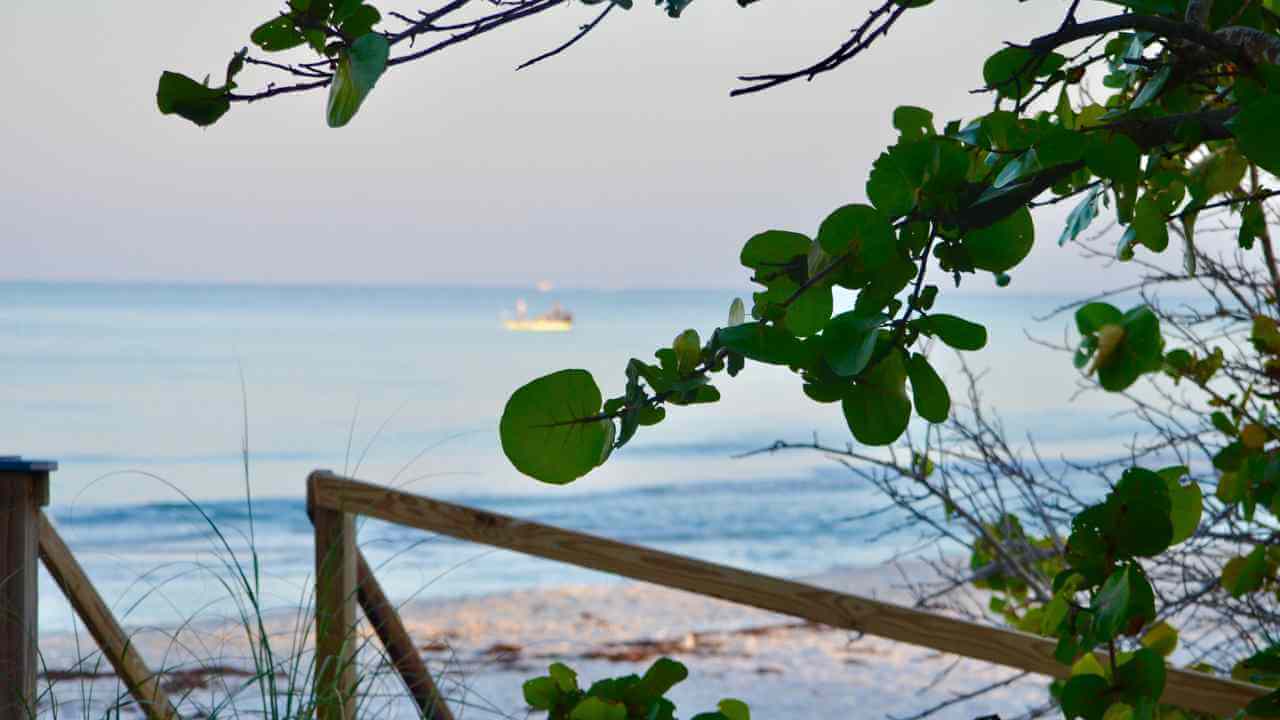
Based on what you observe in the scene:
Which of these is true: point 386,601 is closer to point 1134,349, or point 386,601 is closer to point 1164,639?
point 1164,639

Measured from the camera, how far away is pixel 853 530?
13.4 m

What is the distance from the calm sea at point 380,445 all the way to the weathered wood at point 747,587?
72 cm

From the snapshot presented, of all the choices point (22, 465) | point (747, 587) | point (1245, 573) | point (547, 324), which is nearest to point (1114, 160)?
point (1245, 573)

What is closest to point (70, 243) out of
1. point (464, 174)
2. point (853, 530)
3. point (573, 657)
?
point (464, 174)

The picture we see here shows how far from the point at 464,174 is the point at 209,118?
2687 cm

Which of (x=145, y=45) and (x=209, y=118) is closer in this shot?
(x=209, y=118)

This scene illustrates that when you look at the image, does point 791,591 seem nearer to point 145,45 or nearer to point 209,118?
point 209,118

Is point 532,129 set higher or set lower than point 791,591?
higher

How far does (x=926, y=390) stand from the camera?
0.49 metres

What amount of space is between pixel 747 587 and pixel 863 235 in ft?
4.85

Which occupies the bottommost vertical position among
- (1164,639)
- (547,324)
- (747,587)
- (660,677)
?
(747,587)

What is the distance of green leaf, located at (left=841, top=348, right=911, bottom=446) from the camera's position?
19.3 inches

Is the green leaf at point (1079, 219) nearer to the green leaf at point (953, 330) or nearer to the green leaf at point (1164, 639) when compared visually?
the green leaf at point (953, 330)

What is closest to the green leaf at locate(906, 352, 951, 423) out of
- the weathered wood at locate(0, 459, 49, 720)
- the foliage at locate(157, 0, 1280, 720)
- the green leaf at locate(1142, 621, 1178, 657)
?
the foliage at locate(157, 0, 1280, 720)
